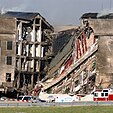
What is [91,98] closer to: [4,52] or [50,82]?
[50,82]

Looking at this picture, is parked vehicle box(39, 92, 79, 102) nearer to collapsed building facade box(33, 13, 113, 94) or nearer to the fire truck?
the fire truck

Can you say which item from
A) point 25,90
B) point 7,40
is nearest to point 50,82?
point 25,90

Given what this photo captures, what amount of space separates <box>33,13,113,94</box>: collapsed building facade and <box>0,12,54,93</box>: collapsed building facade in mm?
3046

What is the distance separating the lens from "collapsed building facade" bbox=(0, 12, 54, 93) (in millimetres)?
88062

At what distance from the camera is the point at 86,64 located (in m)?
86.2

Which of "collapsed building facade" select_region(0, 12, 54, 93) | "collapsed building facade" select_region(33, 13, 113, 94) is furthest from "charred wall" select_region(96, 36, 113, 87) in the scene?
"collapsed building facade" select_region(0, 12, 54, 93)

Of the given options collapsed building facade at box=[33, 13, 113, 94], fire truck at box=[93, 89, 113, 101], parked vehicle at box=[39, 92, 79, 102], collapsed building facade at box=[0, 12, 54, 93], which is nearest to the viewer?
fire truck at box=[93, 89, 113, 101]

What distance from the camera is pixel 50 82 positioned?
287ft

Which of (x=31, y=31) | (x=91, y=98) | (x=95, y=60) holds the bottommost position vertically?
(x=91, y=98)

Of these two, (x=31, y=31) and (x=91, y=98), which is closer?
(x=91, y=98)

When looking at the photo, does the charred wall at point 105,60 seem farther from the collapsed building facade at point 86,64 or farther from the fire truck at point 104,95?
the fire truck at point 104,95

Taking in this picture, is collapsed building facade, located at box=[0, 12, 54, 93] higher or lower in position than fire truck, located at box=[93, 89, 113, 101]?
higher

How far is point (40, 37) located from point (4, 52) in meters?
8.49

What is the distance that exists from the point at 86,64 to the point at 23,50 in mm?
12351
